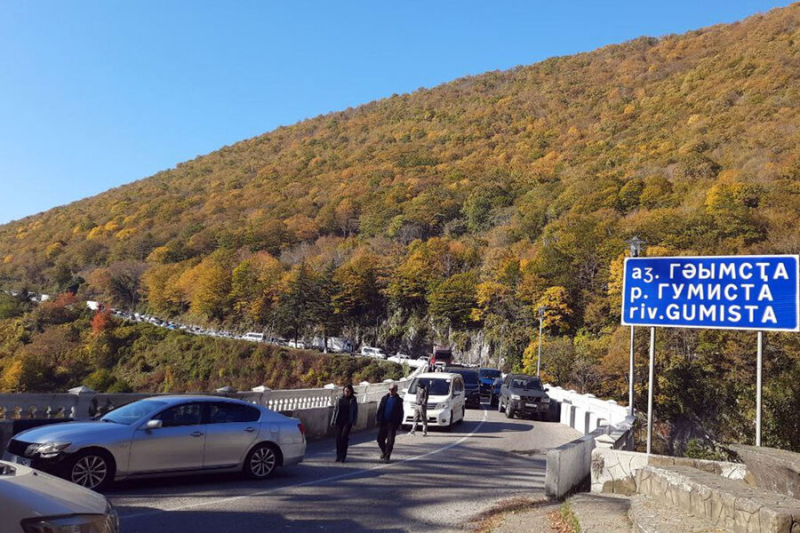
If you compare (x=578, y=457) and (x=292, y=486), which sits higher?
(x=578, y=457)

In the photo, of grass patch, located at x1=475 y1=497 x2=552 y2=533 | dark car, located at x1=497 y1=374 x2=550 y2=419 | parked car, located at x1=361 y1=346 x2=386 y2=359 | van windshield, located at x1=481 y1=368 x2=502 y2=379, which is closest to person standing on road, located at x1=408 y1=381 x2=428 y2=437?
dark car, located at x1=497 y1=374 x2=550 y2=419

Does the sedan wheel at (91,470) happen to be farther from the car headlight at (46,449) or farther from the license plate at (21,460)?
the license plate at (21,460)

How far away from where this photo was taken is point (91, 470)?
7816 mm

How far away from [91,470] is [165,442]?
992 millimetres

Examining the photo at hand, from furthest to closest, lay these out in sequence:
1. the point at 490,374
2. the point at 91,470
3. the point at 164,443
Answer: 1. the point at 490,374
2. the point at 164,443
3. the point at 91,470

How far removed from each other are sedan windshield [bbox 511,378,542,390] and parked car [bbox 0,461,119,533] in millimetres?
21271

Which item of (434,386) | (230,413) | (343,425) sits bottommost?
(343,425)

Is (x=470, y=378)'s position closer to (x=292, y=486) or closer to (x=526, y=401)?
(x=526, y=401)

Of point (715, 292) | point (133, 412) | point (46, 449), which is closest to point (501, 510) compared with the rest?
point (715, 292)

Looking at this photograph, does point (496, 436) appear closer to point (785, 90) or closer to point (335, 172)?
point (785, 90)

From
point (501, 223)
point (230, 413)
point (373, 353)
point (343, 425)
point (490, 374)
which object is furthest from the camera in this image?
point (501, 223)

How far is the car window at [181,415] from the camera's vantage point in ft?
28.5

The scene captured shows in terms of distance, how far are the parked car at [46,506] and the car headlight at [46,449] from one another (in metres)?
4.02

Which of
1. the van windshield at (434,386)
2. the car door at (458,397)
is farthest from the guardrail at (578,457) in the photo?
the van windshield at (434,386)
